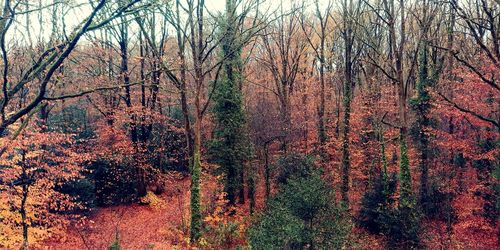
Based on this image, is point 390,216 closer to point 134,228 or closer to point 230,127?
point 230,127

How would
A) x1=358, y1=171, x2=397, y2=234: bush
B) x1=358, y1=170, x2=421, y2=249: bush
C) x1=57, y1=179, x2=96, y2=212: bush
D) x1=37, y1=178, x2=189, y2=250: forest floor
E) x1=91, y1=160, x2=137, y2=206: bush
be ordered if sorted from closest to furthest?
x1=358, y1=170, x2=421, y2=249: bush < x1=37, y1=178, x2=189, y2=250: forest floor < x1=358, y1=171, x2=397, y2=234: bush < x1=57, y1=179, x2=96, y2=212: bush < x1=91, y1=160, x2=137, y2=206: bush

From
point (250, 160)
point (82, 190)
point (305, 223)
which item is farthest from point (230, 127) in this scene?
point (82, 190)

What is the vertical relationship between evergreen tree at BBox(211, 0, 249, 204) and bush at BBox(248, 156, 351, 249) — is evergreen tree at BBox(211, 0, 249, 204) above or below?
above

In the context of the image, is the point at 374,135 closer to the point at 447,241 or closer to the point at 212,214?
the point at 447,241

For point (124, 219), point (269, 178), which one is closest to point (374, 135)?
point (269, 178)

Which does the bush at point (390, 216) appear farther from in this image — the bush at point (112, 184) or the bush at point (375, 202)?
the bush at point (112, 184)

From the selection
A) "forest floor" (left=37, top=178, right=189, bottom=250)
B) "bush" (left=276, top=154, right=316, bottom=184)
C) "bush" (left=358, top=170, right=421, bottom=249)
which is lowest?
"forest floor" (left=37, top=178, right=189, bottom=250)

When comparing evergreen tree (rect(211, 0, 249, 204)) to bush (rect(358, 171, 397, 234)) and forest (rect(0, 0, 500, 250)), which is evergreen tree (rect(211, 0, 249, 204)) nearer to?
forest (rect(0, 0, 500, 250))

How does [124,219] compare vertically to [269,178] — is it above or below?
below

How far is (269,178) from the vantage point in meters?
17.7

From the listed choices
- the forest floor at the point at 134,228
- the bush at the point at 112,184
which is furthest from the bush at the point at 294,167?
the bush at the point at 112,184

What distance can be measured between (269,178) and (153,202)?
689 centimetres

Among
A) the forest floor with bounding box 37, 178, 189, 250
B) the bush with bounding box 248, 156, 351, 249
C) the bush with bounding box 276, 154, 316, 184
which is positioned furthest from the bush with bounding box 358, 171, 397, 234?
the forest floor with bounding box 37, 178, 189, 250

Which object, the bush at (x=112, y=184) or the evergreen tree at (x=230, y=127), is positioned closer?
the evergreen tree at (x=230, y=127)
